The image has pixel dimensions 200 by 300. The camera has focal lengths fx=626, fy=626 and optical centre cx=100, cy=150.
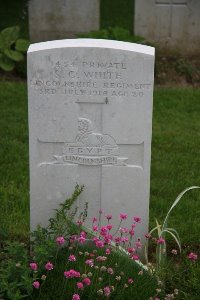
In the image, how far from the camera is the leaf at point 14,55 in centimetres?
816

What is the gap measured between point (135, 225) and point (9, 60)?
4.83 m

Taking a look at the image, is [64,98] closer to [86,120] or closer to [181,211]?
[86,120]

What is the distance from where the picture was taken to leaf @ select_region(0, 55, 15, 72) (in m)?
8.19

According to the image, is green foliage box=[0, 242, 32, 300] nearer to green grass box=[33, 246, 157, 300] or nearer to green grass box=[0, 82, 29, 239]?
green grass box=[33, 246, 157, 300]

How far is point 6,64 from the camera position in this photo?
8.23 meters

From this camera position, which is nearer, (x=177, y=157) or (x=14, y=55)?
(x=177, y=157)

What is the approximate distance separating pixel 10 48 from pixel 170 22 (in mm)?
2407

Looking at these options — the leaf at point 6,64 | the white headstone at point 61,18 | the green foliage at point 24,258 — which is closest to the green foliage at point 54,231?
the green foliage at point 24,258

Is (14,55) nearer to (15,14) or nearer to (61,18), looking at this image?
(61,18)

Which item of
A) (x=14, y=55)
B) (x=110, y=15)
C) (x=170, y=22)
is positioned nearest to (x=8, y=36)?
(x=14, y=55)

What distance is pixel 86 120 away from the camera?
3.80m

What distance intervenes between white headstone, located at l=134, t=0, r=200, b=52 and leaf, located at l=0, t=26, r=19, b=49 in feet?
6.11

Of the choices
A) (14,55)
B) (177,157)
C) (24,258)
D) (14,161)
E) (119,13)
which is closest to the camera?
(24,258)

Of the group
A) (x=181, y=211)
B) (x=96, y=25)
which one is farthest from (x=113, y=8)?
(x=181, y=211)
